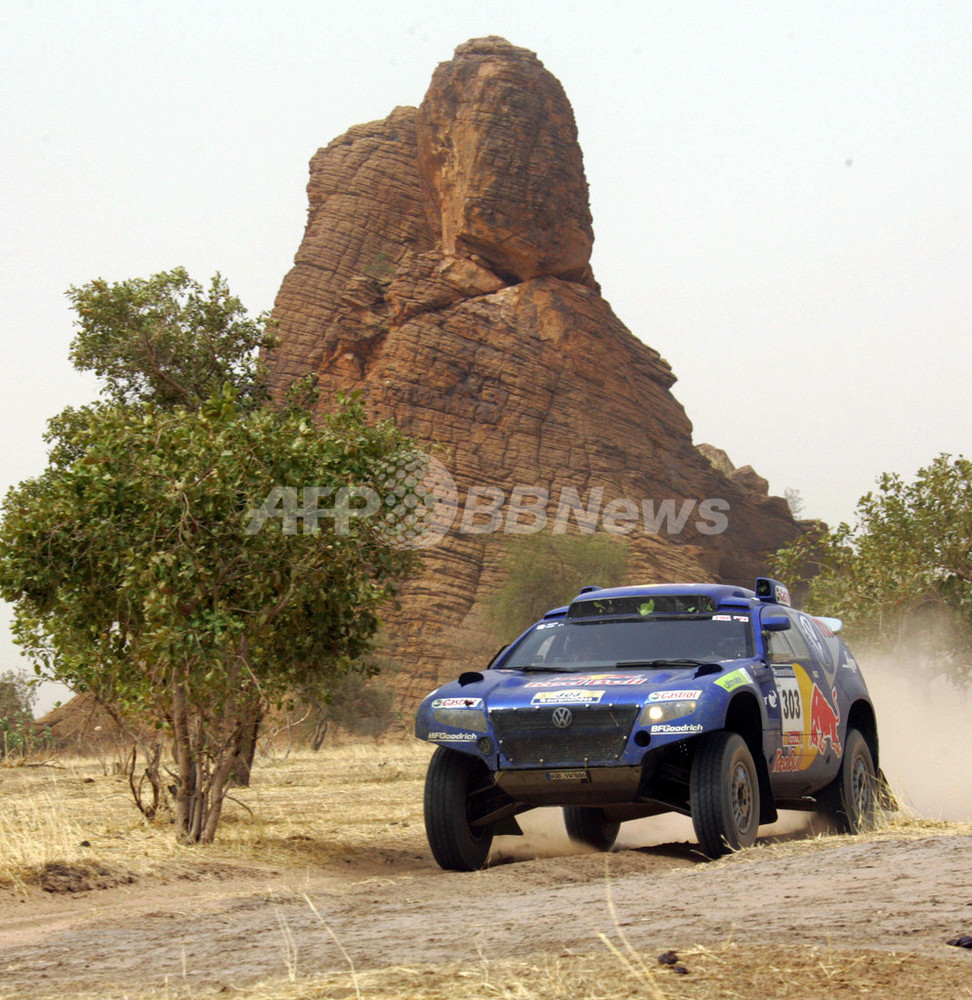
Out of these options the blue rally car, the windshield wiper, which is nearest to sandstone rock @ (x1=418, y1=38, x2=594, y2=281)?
the blue rally car

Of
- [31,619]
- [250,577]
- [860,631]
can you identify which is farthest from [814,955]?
[860,631]

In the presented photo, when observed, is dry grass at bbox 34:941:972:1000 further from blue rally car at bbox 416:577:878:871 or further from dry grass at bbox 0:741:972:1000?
blue rally car at bbox 416:577:878:871

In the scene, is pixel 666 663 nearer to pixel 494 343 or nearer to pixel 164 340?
pixel 164 340

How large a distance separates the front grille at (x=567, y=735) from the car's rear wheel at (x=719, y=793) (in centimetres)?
60

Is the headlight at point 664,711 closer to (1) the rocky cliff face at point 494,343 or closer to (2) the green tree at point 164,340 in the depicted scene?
(2) the green tree at point 164,340

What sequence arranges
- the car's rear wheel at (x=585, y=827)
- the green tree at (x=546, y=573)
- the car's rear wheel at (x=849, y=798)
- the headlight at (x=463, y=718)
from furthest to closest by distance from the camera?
the green tree at (x=546, y=573) < the car's rear wheel at (x=585, y=827) < the car's rear wheel at (x=849, y=798) < the headlight at (x=463, y=718)

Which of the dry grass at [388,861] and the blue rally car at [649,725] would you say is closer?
the dry grass at [388,861]

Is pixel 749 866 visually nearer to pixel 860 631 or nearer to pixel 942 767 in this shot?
pixel 942 767

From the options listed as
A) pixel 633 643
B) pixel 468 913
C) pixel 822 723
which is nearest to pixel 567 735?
pixel 633 643

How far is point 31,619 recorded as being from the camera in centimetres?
984

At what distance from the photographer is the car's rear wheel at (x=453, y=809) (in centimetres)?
823

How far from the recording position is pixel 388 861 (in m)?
9.74

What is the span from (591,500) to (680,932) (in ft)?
193

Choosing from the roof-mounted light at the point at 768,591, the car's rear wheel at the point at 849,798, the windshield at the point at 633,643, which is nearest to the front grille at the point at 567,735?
the windshield at the point at 633,643
